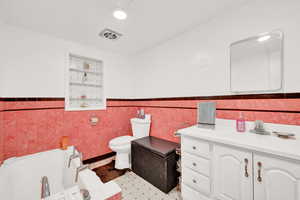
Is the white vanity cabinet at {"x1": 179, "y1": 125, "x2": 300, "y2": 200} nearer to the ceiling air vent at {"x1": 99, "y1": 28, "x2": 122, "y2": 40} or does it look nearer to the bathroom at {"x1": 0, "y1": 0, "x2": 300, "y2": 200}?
the bathroom at {"x1": 0, "y1": 0, "x2": 300, "y2": 200}

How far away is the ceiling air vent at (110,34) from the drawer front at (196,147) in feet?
6.18

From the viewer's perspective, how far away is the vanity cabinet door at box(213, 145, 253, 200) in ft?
3.07

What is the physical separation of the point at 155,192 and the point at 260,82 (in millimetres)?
1837

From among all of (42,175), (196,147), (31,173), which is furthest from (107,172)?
(196,147)

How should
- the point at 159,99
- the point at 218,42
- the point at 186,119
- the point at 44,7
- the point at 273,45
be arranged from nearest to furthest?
the point at 273,45, the point at 44,7, the point at 218,42, the point at 186,119, the point at 159,99

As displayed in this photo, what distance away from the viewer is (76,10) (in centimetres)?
139

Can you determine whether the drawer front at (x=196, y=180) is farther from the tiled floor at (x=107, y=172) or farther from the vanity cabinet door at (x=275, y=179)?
the tiled floor at (x=107, y=172)

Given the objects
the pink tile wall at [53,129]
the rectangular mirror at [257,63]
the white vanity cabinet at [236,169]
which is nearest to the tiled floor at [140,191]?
the white vanity cabinet at [236,169]

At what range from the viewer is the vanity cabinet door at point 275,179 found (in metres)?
0.76

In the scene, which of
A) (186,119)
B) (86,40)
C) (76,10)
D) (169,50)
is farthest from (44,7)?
(186,119)

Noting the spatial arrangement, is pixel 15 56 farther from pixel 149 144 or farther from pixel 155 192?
pixel 155 192

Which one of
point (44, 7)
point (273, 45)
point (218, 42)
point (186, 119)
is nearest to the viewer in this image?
point (273, 45)

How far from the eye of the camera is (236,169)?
0.99 metres

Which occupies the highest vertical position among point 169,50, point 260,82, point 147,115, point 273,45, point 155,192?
point 169,50
